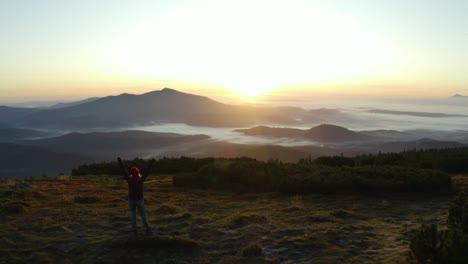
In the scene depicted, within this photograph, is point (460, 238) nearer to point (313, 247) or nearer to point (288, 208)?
point (313, 247)

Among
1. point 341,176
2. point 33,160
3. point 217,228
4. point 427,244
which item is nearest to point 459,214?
point 427,244

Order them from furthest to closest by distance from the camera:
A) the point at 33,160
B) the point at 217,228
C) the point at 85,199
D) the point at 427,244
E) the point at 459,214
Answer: the point at 33,160
the point at 85,199
the point at 217,228
the point at 459,214
the point at 427,244

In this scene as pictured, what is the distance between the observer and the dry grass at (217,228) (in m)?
8.40

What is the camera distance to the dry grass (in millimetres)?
8398

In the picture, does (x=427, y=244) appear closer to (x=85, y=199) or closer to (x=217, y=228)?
(x=217, y=228)

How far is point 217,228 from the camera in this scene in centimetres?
1059

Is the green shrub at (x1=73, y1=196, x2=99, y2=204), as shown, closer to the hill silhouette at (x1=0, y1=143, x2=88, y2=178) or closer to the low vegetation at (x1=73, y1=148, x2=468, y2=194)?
the low vegetation at (x1=73, y1=148, x2=468, y2=194)

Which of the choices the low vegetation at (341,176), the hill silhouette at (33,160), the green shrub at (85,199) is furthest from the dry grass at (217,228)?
the hill silhouette at (33,160)

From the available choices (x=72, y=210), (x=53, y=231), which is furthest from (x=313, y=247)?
(x=72, y=210)

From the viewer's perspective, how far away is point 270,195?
16297 millimetres

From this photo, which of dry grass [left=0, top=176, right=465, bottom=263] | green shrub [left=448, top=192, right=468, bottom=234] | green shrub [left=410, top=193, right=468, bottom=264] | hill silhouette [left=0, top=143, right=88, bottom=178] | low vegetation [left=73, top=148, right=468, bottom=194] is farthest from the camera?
hill silhouette [left=0, top=143, right=88, bottom=178]

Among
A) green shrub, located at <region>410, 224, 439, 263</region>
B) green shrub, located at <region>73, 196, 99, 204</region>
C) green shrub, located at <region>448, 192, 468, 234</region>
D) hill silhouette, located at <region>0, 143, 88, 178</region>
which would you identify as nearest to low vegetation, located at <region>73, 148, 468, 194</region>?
green shrub, located at <region>73, 196, 99, 204</region>

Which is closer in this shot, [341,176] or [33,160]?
[341,176]

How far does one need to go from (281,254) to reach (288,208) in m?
4.72
